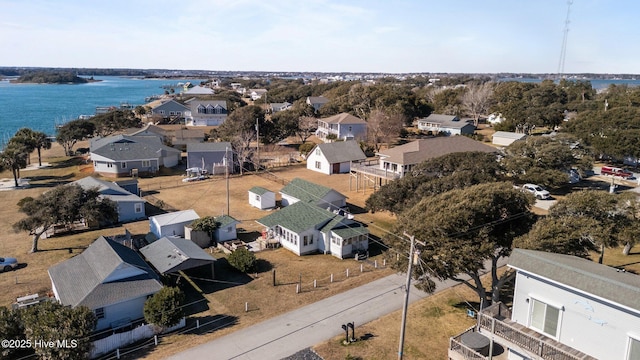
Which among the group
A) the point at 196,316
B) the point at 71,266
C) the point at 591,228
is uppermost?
the point at 591,228

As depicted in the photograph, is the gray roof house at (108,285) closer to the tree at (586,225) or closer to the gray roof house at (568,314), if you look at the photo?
the gray roof house at (568,314)

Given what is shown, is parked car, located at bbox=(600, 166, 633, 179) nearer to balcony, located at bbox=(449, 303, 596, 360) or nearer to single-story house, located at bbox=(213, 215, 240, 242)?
balcony, located at bbox=(449, 303, 596, 360)

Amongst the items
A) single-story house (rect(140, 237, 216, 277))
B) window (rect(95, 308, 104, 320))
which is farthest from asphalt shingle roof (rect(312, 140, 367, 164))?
window (rect(95, 308, 104, 320))

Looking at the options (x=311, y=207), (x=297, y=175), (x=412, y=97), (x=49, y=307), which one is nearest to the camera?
(x=49, y=307)

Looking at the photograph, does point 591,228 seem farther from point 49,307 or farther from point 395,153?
point 395,153

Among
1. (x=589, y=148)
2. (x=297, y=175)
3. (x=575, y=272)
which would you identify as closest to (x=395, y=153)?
(x=297, y=175)

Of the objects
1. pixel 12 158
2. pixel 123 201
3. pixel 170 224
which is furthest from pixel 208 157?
pixel 170 224
